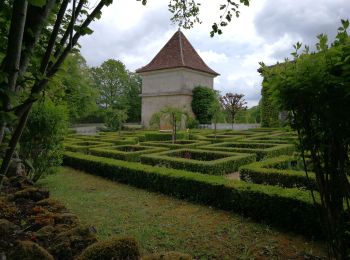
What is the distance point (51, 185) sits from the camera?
29.1ft

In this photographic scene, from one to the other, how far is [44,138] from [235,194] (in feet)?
17.6

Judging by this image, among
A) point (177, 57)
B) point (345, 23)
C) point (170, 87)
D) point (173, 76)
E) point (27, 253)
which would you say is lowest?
point (27, 253)

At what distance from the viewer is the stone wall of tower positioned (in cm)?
3325

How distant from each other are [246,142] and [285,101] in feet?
38.3

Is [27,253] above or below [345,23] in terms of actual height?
below

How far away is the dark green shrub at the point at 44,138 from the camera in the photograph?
27.0ft

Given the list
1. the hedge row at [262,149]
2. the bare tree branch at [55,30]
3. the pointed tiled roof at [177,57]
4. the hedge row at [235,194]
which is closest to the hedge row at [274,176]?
the hedge row at [235,194]

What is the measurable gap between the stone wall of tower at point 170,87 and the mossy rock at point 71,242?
29.0m

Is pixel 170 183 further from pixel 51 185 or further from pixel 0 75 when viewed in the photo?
pixel 0 75

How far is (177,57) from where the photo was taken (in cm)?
3388

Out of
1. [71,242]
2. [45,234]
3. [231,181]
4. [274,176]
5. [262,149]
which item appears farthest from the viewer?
[262,149]

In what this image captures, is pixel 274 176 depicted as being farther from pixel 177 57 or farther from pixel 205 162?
pixel 177 57

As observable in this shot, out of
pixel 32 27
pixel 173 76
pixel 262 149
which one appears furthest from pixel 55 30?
pixel 173 76

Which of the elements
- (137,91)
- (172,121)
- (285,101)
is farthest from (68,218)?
(137,91)
